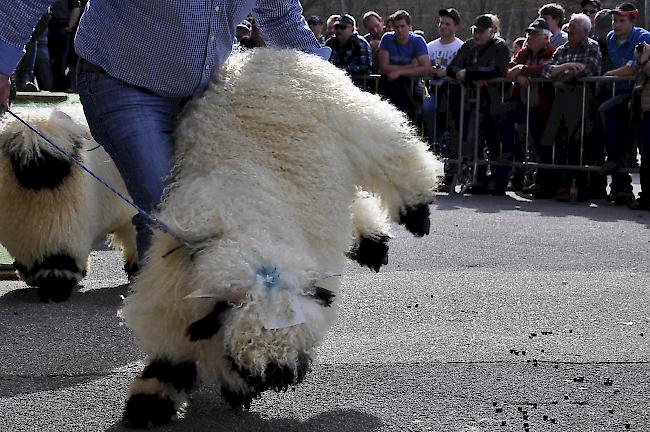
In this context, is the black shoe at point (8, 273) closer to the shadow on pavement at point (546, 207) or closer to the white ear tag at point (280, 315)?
the white ear tag at point (280, 315)

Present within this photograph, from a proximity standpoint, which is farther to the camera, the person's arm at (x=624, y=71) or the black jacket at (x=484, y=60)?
the black jacket at (x=484, y=60)

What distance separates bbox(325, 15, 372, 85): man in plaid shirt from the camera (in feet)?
42.6

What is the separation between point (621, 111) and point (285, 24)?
7.42 meters

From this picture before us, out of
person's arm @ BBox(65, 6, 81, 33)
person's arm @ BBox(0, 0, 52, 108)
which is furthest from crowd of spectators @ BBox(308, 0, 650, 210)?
person's arm @ BBox(0, 0, 52, 108)

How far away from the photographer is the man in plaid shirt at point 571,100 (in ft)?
37.0

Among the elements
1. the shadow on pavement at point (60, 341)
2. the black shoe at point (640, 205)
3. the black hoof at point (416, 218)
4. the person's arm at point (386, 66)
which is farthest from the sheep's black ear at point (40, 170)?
the person's arm at point (386, 66)

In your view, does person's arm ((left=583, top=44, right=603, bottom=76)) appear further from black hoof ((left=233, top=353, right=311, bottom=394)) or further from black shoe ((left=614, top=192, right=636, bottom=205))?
black hoof ((left=233, top=353, right=311, bottom=394))

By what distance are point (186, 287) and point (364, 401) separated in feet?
3.27

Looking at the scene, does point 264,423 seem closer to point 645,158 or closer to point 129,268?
point 129,268

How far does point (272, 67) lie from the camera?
13.0 ft

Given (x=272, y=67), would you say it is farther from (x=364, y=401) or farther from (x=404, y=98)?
(x=404, y=98)

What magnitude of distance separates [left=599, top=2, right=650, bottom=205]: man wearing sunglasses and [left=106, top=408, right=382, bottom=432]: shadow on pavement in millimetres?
7782

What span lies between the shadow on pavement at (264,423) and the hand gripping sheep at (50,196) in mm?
2373

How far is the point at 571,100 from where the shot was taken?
1146 cm
